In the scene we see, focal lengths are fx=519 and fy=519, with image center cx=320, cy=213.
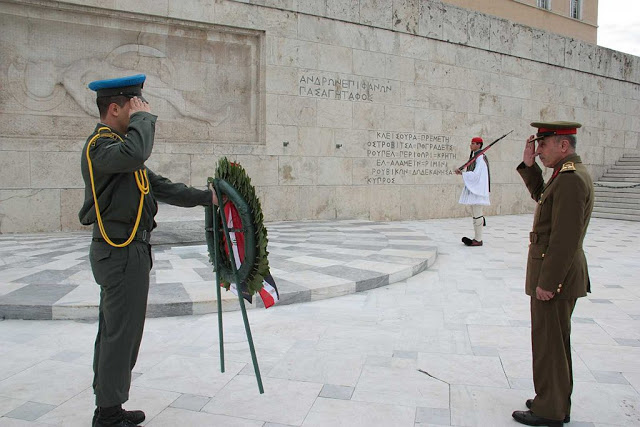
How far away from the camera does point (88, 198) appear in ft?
8.50

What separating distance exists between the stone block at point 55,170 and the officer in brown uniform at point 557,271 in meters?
8.04

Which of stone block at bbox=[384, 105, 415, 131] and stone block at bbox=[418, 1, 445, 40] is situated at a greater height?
stone block at bbox=[418, 1, 445, 40]

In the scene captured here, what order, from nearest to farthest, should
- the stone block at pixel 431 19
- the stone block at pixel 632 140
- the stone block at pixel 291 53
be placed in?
the stone block at pixel 291 53 → the stone block at pixel 431 19 → the stone block at pixel 632 140

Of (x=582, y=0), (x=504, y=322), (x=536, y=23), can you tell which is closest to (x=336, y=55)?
(x=504, y=322)

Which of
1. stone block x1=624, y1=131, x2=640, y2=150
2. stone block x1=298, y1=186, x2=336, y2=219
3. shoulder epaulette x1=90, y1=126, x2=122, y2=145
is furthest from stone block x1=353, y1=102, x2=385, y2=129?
stone block x1=624, y1=131, x2=640, y2=150

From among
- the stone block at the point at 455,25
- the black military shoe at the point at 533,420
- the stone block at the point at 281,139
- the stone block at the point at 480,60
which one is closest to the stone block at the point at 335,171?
the stone block at the point at 281,139

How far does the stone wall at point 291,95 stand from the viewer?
29.2ft

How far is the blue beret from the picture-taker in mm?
2559

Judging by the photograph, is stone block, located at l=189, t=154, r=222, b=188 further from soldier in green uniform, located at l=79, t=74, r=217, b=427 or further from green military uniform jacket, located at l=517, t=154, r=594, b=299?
green military uniform jacket, located at l=517, t=154, r=594, b=299

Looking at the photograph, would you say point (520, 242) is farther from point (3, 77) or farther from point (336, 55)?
point (3, 77)

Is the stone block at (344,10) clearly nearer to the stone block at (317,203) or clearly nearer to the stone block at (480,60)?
the stone block at (480,60)

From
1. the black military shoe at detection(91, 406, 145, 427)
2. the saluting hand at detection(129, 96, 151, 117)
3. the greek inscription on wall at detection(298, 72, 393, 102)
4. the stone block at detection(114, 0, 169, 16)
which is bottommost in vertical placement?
the black military shoe at detection(91, 406, 145, 427)

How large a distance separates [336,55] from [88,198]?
9.23 metres

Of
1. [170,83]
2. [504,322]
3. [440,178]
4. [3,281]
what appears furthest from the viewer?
[440,178]
